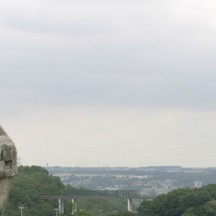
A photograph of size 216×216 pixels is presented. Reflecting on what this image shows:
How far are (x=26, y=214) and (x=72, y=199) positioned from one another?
1742 cm

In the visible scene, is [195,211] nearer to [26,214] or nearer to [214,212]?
[214,212]

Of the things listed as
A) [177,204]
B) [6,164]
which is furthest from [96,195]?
[6,164]

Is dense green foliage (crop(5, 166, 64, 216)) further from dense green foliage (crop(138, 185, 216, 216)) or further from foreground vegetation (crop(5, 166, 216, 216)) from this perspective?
dense green foliage (crop(138, 185, 216, 216))

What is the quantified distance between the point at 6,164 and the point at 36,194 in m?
121

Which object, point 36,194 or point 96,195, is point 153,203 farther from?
point 96,195

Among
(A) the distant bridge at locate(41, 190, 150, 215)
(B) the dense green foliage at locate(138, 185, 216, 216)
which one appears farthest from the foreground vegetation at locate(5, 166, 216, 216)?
(A) the distant bridge at locate(41, 190, 150, 215)

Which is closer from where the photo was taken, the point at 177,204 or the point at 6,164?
the point at 6,164

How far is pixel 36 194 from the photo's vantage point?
129 meters

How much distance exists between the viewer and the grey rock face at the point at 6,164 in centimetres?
818

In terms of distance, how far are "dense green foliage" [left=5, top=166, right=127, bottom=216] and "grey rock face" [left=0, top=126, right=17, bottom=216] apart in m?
93.4

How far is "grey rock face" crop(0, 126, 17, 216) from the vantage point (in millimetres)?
8180

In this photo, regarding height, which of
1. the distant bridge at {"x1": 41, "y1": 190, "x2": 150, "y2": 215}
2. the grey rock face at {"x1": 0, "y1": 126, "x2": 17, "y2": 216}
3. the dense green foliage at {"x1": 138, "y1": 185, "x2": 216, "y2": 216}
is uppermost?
the distant bridge at {"x1": 41, "y1": 190, "x2": 150, "y2": 215}

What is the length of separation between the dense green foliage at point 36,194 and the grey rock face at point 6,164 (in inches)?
3677

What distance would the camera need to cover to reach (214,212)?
11194 centimetres
